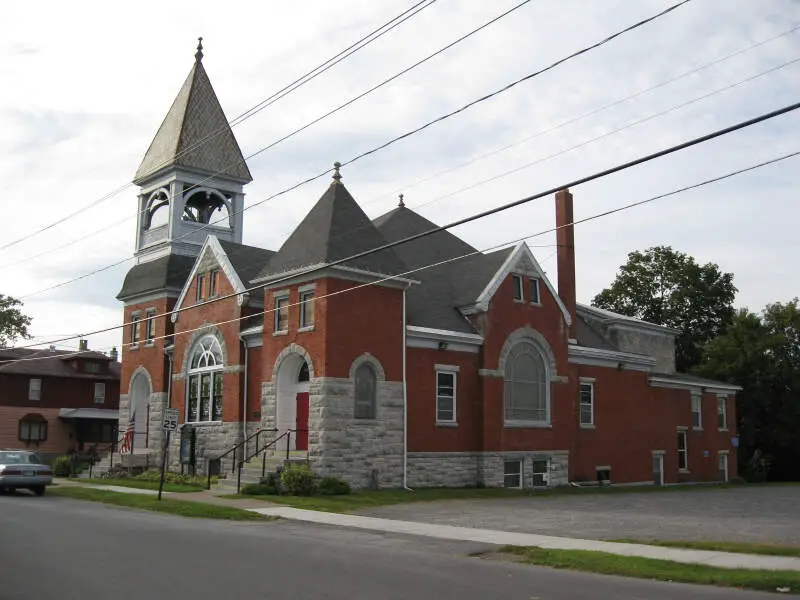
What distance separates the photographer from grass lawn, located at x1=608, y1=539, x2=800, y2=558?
1449 centimetres

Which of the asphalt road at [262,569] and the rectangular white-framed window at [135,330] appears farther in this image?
the rectangular white-framed window at [135,330]

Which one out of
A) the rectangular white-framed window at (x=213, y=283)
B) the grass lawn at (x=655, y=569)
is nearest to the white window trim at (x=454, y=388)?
the rectangular white-framed window at (x=213, y=283)

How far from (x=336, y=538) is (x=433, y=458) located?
14.5m

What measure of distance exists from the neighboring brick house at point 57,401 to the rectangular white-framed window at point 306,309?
32.9 m

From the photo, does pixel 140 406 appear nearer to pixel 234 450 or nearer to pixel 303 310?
pixel 234 450

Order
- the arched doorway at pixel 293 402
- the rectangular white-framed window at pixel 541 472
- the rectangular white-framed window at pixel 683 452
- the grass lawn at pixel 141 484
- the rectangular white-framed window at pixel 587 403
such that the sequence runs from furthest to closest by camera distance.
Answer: the rectangular white-framed window at pixel 683 452, the rectangular white-framed window at pixel 587 403, the rectangular white-framed window at pixel 541 472, the arched doorway at pixel 293 402, the grass lawn at pixel 141 484

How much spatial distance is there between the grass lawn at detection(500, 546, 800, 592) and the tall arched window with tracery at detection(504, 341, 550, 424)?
1887 centimetres

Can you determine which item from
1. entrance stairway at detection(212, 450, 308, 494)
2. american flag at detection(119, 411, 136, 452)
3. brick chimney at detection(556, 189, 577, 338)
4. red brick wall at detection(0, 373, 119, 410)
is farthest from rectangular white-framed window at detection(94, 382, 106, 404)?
brick chimney at detection(556, 189, 577, 338)

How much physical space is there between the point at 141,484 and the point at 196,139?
671 inches

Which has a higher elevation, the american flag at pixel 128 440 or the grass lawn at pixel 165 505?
the american flag at pixel 128 440

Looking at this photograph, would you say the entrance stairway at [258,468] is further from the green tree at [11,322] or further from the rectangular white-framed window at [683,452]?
the green tree at [11,322]

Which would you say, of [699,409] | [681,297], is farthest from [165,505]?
[681,297]

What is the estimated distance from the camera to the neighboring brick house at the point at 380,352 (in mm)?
29797

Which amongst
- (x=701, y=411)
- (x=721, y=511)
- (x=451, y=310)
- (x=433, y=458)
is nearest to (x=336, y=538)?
(x=721, y=511)
